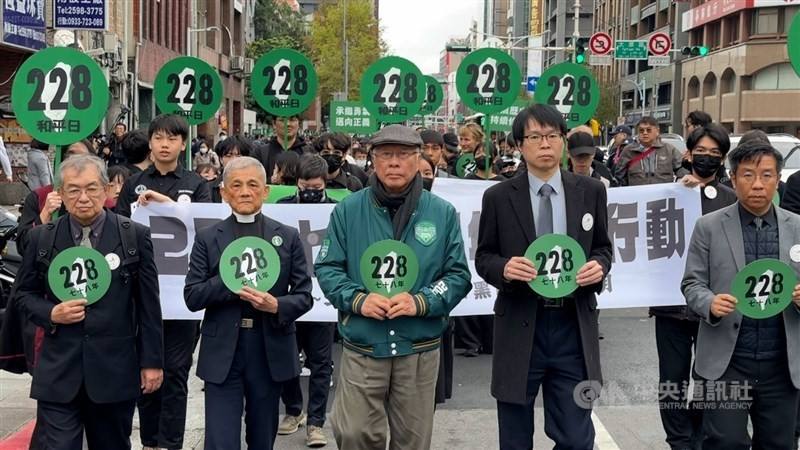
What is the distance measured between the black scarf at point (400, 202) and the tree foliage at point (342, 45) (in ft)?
180

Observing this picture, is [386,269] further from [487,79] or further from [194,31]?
[194,31]

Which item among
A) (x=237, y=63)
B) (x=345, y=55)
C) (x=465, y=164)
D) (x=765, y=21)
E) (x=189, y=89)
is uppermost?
(x=765, y=21)

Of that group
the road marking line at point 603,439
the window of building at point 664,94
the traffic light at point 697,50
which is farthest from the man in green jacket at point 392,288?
the window of building at point 664,94

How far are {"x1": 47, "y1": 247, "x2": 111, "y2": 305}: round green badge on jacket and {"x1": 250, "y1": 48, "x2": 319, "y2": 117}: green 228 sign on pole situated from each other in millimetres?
5919

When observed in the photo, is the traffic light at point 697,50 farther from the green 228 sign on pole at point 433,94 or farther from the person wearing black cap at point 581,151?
the person wearing black cap at point 581,151

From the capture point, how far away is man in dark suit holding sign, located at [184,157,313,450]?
503cm

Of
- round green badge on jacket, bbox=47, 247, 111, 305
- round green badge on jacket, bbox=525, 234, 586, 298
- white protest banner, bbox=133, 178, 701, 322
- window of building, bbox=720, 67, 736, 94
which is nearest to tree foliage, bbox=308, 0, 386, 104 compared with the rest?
window of building, bbox=720, 67, 736, 94

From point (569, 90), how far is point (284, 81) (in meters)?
3.06

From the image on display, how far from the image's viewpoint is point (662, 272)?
784cm

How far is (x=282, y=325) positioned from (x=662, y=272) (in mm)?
3842

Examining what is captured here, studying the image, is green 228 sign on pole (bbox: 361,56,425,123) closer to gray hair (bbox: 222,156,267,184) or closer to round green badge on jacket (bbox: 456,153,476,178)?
round green badge on jacket (bbox: 456,153,476,178)

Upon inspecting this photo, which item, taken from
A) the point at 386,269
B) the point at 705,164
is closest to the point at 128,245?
the point at 386,269

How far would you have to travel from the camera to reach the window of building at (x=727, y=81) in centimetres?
5927

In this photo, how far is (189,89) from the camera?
9.78 meters
